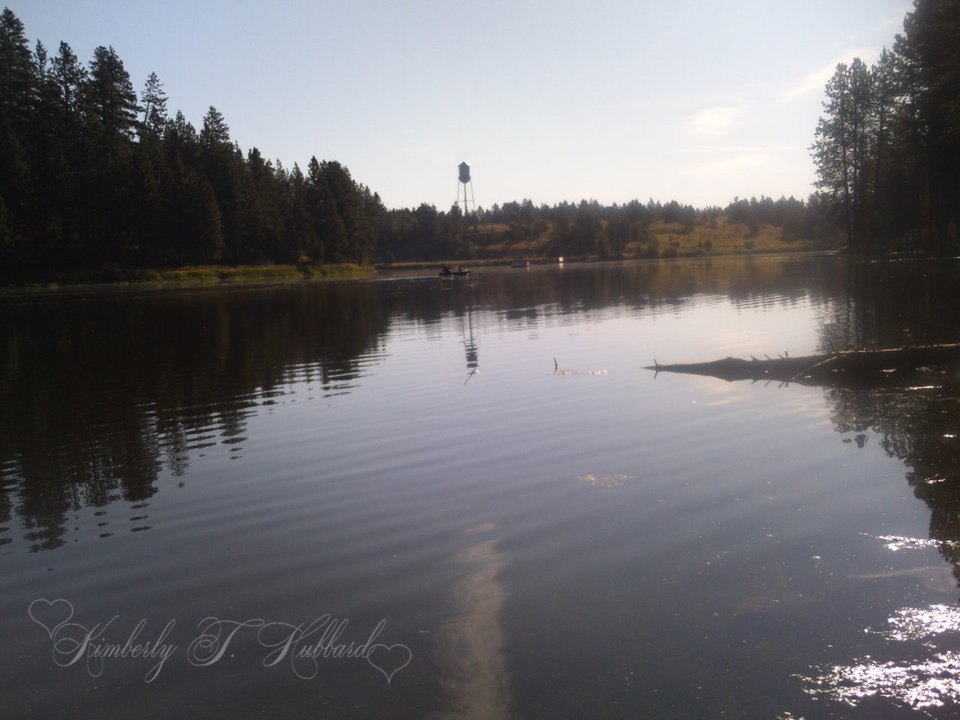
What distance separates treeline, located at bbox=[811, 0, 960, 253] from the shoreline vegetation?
17cm

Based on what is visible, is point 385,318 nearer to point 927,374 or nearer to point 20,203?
point 927,374

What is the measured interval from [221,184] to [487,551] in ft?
405

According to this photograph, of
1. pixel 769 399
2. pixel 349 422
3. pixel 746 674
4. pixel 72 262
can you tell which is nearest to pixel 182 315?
pixel 349 422

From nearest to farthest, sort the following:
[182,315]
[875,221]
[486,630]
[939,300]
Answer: [486,630] → [939,300] → [182,315] → [875,221]

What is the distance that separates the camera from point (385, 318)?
145 ft

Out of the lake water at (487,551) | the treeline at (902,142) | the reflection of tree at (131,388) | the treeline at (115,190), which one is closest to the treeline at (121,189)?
the treeline at (115,190)

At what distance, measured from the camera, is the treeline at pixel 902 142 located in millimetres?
57062

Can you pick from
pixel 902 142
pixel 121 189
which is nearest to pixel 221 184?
pixel 121 189

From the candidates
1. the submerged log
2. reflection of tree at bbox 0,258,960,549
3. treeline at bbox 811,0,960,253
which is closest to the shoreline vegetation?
treeline at bbox 811,0,960,253

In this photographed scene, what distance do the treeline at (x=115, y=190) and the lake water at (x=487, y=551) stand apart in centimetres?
9133

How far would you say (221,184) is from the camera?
399 ft

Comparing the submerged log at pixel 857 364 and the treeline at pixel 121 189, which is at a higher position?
the treeline at pixel 121 189

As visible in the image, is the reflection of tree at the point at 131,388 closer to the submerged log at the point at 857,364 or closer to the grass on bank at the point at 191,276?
the submerged log at the point at 857,364

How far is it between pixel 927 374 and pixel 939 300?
17.1 meters
